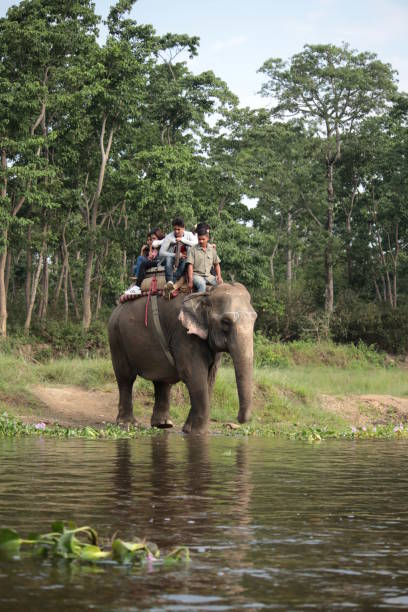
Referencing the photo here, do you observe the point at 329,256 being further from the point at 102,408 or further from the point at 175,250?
the point at 175,250

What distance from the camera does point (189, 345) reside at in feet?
51.1

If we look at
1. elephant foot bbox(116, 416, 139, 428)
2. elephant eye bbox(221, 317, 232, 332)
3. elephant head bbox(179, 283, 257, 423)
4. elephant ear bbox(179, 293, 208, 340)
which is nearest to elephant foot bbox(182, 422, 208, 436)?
elephant head bbox(179, 283, 257, 423)

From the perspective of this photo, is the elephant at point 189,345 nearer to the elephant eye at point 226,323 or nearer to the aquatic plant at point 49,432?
the elephant eye at point 226,323

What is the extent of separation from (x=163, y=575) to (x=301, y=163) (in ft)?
176

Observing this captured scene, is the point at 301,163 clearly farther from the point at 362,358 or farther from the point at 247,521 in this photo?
the point at 247,521

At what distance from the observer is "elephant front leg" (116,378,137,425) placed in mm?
17531

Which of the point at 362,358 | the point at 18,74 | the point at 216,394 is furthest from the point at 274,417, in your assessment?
the point at 18,74

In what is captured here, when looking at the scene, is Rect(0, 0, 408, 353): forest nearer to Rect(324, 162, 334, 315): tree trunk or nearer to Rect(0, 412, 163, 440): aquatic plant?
Rect(324, 162, 334, 315): tree trunk

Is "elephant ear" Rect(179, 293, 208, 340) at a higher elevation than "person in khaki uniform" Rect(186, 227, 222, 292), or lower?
lower

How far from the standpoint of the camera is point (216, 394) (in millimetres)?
20391

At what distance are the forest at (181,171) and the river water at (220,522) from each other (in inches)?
1058

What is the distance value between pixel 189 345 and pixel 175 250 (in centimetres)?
161

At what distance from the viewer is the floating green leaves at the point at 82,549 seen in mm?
4582

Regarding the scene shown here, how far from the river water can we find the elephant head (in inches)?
114
